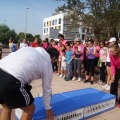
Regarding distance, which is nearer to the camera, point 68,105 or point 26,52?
point 26,52

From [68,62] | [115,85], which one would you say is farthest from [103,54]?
[115,85]

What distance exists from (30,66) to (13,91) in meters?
0.40

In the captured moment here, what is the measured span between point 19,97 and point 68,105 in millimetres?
1763

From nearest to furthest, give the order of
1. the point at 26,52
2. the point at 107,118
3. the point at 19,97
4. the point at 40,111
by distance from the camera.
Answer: the point at 19,97
the point at 26,52
the point at 40,111
the point at 107,118

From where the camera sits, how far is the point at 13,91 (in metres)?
2.42

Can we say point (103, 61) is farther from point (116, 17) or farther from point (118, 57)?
point (116, 17)

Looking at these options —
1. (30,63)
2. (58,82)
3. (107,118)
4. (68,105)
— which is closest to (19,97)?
(30,63)

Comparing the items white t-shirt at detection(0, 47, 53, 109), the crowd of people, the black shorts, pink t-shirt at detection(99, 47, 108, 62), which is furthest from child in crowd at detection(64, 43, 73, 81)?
the black shorts

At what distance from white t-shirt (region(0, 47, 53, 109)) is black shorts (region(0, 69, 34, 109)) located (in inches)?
2.7

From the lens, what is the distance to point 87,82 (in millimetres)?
7820

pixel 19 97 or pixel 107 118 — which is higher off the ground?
pixel 19 97

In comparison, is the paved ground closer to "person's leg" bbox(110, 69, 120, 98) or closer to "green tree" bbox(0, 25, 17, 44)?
"person's leg" bbox(110, 69, 120, 98)

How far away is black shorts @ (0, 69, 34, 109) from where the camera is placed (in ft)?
7.89

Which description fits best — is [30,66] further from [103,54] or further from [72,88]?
[103,54]
